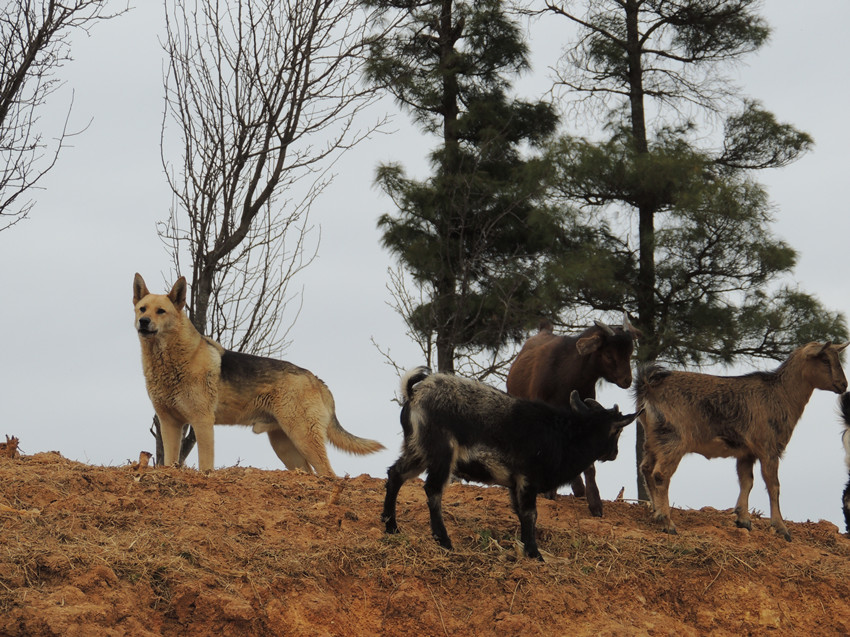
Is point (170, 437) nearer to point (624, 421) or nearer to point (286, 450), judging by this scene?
point (286, 450)

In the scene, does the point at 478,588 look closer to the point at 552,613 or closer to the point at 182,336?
the point at 552,613

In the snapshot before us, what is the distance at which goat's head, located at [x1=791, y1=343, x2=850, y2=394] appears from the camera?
36.4 feet

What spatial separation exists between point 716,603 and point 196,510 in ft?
14.2

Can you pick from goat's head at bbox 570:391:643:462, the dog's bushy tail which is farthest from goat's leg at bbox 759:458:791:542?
the dog's bushy tail

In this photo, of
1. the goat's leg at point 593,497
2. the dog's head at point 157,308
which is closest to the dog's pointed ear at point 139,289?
the dog's head at point 157,308

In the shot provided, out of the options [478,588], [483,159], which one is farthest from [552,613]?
[483,159]

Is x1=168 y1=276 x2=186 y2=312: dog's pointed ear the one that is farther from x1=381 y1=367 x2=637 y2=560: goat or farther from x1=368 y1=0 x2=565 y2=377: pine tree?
x1=368 y1=0 x2=565 y2=377: pine tree

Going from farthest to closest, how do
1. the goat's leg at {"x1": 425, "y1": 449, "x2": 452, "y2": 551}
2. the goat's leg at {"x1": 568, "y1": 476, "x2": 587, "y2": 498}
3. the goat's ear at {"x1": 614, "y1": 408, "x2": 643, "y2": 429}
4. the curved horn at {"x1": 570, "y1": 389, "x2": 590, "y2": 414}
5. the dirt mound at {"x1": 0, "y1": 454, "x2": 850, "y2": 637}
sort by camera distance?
the goat's leg at {"x1": 568, "y1": 476, "x2": 587, "y2": 498}, the goat's ear at {"x1": 614, "y1": 408, "x2": 643, "y2": 429}, the curved horn at {"x1": 570, "y1": 389, "x2": 590, "y2": 414}, the goat's leg at {"x1": 425, "y1": 449, "x2": 452, "y2": 551}, the dirt mound at {"x1": 0, "y1": 454, "x2": 850, "y2": 637}

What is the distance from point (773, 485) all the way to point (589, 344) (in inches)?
94.3

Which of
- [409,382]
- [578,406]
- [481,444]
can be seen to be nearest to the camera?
[481,444]

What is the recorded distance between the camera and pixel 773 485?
422 inches

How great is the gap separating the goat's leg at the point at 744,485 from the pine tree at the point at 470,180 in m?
9.51

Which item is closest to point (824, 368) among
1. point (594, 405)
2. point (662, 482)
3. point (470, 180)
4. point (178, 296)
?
point (662, 482)

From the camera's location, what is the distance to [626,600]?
8148 millimetres
